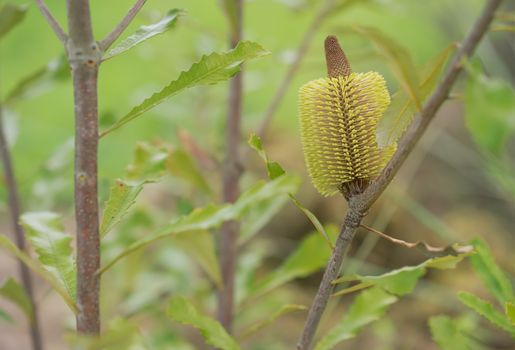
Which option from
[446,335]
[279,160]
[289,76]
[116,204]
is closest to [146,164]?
[116,204]

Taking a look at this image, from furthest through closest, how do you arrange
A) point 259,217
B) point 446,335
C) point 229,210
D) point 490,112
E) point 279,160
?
point 279,160, point 259,217, point 490,112, point 446,335, point 229,210

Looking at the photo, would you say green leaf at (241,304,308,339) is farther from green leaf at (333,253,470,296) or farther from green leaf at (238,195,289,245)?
green leaf at (238,195,289,245)

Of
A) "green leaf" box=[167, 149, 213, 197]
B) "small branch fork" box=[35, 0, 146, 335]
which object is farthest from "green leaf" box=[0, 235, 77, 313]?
"green leaf" box=[167, 149, 213, 197]

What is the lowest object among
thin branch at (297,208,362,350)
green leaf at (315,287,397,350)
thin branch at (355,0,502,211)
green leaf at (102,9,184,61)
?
green leaf at (315,287,397,350)

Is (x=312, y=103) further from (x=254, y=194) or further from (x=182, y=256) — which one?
(x=182, y=256)

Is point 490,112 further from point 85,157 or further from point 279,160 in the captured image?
point 279,160

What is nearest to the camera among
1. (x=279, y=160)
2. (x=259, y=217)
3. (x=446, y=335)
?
(x=446, y=335)

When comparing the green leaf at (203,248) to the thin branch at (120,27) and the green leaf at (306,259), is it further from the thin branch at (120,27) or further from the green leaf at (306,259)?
the thin branch at (120,27)
